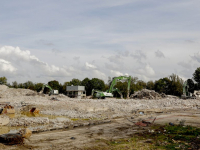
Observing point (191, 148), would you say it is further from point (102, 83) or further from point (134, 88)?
point (102, 83)

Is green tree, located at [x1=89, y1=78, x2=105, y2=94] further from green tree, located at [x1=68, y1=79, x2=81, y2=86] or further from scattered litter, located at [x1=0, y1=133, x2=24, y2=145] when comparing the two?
scattered litter, located at [x1=0, y1=133, x2=24, y2=145]

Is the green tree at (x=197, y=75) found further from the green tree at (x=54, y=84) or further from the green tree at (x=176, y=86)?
the green tree at (x=54, y=84)

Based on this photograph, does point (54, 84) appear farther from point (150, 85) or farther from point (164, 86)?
point (164, 86)

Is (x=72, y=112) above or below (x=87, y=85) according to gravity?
below

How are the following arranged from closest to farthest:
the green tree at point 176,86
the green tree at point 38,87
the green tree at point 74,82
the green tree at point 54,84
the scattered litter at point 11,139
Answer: the scattered litter at point 11,139, the green tree at point 176,86, the green tree at point 54,84, the green tree at point 38,87, the green tree at point 74,82

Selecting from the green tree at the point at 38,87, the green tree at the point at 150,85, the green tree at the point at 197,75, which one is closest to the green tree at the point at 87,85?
the green tree at the point at 38,87

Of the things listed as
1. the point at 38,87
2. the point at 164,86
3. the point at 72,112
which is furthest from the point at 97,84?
the point at 72,112

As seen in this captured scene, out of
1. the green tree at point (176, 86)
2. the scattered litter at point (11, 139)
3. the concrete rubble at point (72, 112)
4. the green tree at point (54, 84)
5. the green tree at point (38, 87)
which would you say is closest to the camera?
the scattered litter at point (11, 139)

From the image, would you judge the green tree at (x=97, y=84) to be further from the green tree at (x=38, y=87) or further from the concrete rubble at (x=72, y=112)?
the concrete rubble at (x=72, y=112)

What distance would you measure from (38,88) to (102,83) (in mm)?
26381

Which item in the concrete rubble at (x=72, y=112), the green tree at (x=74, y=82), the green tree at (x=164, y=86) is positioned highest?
the green tree at (x=74, y=82)

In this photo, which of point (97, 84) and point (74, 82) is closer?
point (97, 84)

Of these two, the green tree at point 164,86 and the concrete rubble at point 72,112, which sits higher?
the green tree at point 164,86

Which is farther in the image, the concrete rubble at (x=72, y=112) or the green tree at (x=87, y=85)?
the green tree at (x=87, y=85)
